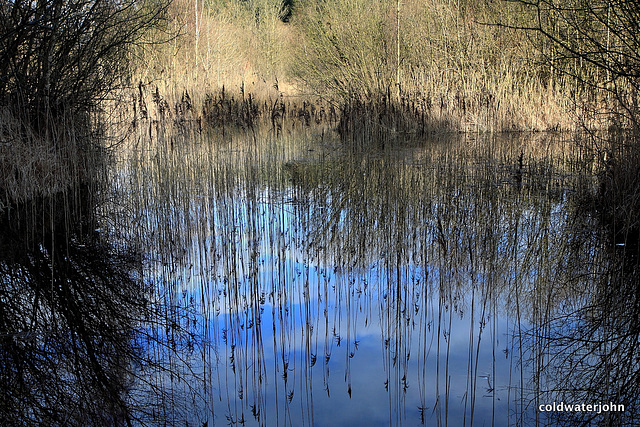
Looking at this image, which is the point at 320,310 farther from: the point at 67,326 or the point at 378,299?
the point at 67,326

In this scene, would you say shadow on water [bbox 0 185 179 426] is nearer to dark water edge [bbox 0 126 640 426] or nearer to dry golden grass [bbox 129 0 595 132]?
dark water edge [bbox 0 126 640 426]

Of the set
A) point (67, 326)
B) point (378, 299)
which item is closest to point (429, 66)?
point (378, 299)

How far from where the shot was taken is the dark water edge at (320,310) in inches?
99.2

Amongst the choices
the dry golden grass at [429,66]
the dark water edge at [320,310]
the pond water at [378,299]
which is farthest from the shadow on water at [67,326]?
the dry golden grass at [429,66]

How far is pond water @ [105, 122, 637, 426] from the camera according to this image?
2549 millimetres

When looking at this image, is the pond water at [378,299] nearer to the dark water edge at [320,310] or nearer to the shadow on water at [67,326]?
the dark water edge at [320,310]

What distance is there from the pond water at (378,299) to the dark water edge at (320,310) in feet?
0.04

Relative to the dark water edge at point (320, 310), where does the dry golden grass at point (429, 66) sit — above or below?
above

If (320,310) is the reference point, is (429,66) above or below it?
above

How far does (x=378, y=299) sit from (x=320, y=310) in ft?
1.35

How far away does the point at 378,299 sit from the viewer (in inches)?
142

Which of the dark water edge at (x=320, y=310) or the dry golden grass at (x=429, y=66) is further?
the dry golden grass at (x=429, y=66)

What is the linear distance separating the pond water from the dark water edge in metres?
0.01

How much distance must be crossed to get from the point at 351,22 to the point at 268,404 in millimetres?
11165
